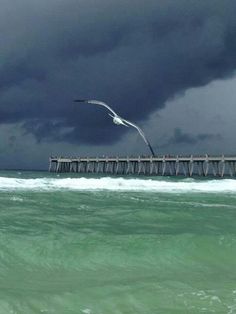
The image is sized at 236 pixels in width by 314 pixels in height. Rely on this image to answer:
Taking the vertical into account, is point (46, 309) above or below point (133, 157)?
below

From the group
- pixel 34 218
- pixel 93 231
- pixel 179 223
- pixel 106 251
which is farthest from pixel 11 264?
pixel 179 223

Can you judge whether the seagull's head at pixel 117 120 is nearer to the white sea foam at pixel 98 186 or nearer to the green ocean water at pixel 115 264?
the white sea foam at pixel 98 186

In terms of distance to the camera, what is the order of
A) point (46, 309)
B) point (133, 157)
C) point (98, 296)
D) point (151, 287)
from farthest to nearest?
point (133, 157) < point (151, 287) < point (98, 296) < point (46, 309)

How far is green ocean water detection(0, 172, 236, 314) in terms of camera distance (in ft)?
18.1

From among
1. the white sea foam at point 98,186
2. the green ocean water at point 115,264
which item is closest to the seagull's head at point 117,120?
the white sea foam at point 98,186

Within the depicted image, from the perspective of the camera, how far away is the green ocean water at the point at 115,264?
5508 millimetres

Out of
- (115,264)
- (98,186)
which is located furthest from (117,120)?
(115,264)

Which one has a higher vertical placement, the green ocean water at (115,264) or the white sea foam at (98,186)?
the white sea foam at (98,186)

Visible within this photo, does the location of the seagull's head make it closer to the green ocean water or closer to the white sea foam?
the white sea foam

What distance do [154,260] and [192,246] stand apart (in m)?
1.21

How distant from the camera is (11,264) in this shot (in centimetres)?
736

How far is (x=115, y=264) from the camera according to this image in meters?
7.62

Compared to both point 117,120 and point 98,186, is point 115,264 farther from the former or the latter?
point 117,120

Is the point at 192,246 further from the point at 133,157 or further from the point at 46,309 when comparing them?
the point at 133,157
